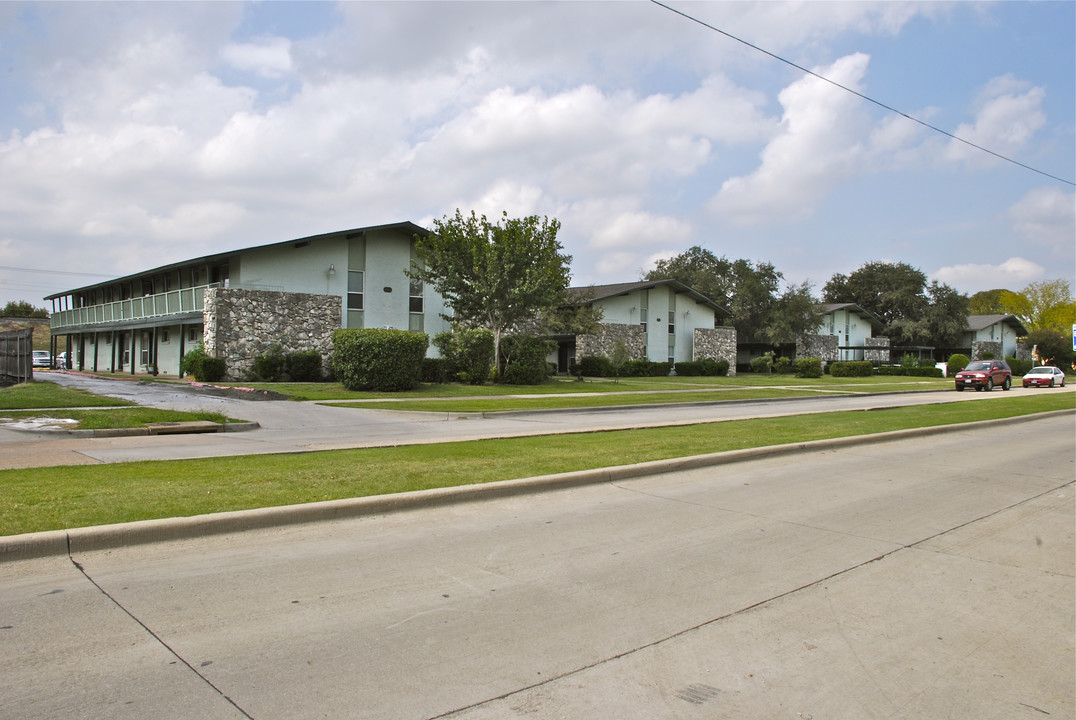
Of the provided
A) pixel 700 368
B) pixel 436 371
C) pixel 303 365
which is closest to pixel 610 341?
pixel 700 368

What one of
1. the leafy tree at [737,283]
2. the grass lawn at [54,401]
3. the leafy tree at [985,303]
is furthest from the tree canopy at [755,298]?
the leafy tree at [985,303]

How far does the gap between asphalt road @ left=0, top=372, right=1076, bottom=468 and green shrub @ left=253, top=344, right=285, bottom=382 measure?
Answer: 4976 mm

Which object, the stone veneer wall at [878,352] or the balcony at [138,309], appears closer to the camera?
the balcony at [138,309]

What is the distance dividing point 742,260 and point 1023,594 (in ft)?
218

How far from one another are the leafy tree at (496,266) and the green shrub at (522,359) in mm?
527

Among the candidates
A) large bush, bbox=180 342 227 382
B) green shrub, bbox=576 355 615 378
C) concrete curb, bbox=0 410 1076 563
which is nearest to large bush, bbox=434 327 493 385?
large bush, bbox=180 342 227 382

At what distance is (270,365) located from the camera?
2909 cm

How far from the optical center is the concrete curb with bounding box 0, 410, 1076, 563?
546 cm

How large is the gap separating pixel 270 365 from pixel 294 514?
24123 mm

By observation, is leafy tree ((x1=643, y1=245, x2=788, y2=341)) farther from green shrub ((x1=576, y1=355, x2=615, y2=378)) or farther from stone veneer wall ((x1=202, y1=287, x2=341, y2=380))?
stone veneer wall ((x1=202, y1=287, x2=341, y2=380))

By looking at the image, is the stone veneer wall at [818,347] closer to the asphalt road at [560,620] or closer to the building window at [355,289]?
the building window at [355,289]

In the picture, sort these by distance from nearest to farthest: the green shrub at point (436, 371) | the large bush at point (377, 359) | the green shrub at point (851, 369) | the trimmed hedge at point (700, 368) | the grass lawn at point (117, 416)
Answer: the grass lawn at point (117, 416), the large bush at point (377, 359), the green shrub at point (436, 371), the trimmed hedge at point (700, 368), the green shrub at point (851, 369)

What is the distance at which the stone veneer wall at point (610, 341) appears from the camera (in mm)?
46094

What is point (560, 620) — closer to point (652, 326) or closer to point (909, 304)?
point (652, 326)
